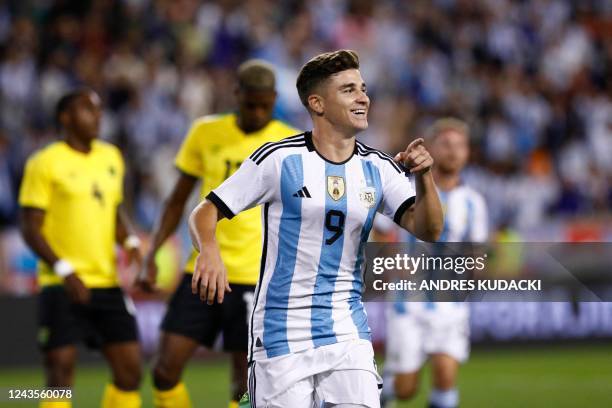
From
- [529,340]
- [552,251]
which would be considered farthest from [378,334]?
[552,251]

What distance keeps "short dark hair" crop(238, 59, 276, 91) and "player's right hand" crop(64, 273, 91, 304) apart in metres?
1.64

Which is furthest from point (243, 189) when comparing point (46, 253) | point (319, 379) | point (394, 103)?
point (394, 103)

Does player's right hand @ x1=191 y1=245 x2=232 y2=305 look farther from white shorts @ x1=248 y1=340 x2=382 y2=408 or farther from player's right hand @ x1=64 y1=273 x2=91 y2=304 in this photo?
player's right hand @ x1=64 y1=273 x2=91 y2=304

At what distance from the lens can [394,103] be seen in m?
18.2

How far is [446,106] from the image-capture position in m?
18.7

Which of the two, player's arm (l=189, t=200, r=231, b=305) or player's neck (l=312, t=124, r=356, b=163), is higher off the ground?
player's neck (l=312, t=124, r=356, b=163)

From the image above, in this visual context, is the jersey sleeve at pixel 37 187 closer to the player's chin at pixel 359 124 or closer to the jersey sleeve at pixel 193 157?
the jersey sleeve at pixel 193 157

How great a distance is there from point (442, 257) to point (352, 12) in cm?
1309

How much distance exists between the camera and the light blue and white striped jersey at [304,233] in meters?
5.19

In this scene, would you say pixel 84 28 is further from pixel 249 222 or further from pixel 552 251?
pixel 249 222

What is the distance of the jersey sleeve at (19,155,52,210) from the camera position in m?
7.78

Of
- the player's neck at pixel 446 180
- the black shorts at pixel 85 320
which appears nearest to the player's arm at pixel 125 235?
the black shorts at pixel 85 320

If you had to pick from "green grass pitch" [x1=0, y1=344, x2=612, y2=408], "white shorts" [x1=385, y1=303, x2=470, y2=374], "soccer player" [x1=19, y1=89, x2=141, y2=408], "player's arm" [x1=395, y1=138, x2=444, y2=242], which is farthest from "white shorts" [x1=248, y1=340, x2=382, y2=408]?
"green grass pitch" [x1=0, y1=344, x2=612, y2=408]

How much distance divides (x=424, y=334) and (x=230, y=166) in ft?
7.89
